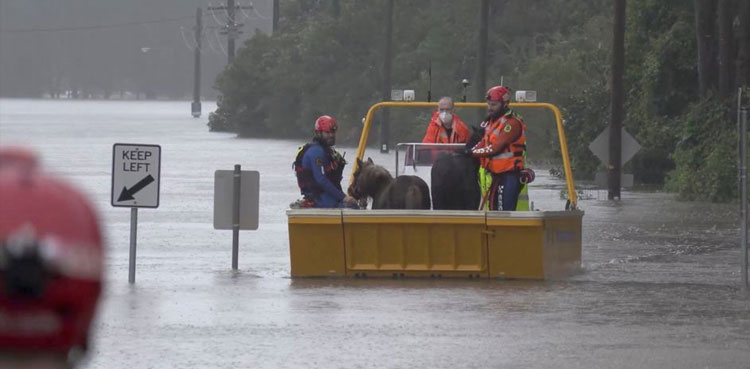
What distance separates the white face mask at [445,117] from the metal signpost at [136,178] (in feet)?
9.85

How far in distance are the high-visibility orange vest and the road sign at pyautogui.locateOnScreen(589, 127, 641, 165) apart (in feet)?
45.7

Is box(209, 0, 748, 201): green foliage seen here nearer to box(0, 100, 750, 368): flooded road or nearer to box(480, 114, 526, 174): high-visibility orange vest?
box(0, 100, 750, 368): flooded road

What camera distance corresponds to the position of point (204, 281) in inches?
542

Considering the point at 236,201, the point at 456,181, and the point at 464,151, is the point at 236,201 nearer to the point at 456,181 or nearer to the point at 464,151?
the point at 456,181

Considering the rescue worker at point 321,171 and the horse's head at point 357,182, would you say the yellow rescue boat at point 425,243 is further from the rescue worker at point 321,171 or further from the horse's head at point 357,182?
the horse's head at point 357,182

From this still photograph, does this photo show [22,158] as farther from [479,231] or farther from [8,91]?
[8,91]

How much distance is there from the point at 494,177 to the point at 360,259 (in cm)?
149

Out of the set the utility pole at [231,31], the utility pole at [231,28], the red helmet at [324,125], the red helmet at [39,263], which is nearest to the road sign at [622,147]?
the red helmet at [324,125]

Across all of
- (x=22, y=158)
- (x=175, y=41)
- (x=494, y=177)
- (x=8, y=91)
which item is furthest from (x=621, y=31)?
(x=8, y=91)

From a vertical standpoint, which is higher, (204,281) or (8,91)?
(8,91)

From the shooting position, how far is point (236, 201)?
14633mm

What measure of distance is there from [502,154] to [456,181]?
47 cm

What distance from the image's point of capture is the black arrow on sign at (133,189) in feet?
43.5

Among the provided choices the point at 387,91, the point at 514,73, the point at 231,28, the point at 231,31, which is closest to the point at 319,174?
the point at 514,73
